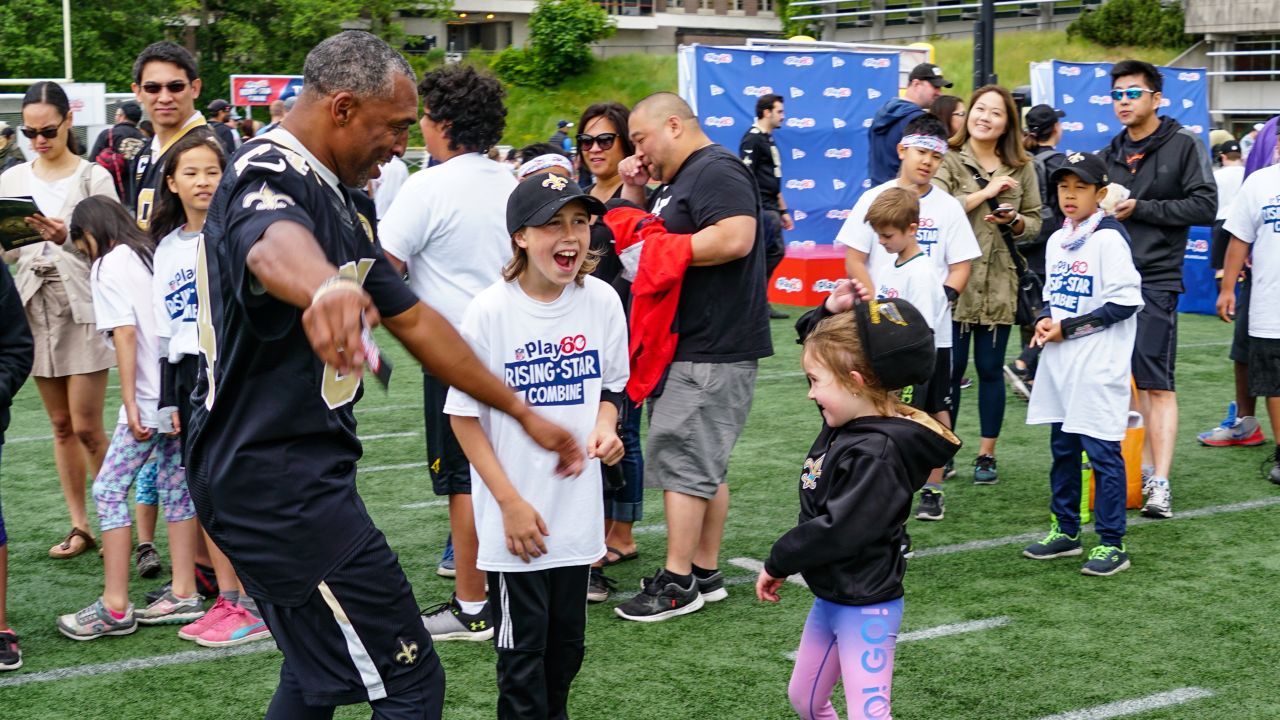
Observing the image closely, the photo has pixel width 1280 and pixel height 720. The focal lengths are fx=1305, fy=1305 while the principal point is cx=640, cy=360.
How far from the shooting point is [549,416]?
13.2 feet

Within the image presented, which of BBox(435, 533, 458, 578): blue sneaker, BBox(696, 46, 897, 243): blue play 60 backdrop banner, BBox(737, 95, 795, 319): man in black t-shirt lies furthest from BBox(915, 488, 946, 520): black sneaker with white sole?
BBox(696, 46, 897, 243): blue play 60 backdrop banner

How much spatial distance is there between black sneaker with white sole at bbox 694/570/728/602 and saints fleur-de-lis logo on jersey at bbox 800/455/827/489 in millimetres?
2112

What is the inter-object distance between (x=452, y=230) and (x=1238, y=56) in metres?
40.3

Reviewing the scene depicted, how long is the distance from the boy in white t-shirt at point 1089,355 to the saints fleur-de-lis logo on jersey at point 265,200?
4322 millimetres

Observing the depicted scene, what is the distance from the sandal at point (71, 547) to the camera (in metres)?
6.50

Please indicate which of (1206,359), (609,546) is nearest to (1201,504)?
(609,546)

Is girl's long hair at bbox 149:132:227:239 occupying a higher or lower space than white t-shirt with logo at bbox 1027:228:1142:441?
higher

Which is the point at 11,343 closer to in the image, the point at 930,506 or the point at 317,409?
the point at 317,409

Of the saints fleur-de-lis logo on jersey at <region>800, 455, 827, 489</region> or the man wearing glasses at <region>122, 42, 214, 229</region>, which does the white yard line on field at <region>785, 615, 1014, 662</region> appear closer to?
the saints fleur-de-lis logo on jersey at <region>800, 455, 827, 489</region>

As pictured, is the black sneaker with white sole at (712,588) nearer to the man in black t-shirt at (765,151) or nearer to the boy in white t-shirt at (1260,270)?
the boy in white t-shirt at (1260,270)

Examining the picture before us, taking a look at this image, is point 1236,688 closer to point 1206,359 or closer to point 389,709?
point 389,709

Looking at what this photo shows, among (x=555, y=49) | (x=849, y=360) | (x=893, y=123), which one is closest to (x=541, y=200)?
(x=849, y=360)

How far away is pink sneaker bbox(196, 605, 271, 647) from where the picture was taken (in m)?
5.24

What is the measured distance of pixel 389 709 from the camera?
3006mm
